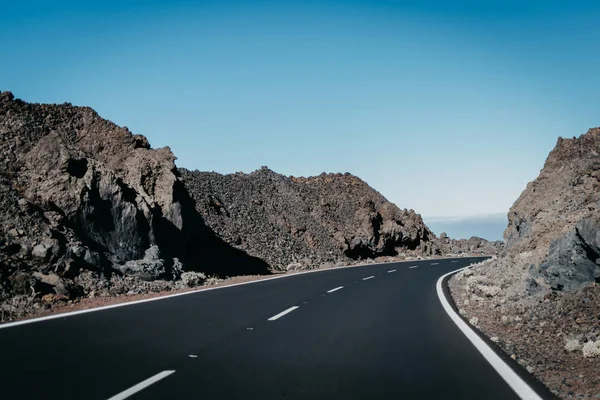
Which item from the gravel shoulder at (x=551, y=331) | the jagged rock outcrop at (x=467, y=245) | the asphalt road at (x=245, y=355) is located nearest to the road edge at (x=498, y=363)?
the asphalt road at (x=245, y=355)

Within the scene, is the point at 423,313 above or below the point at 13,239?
below

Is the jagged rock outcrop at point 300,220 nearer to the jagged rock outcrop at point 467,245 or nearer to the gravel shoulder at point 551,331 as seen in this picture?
the jagged rock outcrop at point 467,245

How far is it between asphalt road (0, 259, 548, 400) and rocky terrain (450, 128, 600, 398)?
894mm

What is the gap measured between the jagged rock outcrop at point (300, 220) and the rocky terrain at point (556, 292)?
1952cm

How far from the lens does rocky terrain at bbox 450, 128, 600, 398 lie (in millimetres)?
7168

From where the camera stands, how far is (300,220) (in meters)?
46.6

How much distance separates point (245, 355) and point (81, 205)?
12.4 metres

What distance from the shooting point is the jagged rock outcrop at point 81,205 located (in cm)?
1401

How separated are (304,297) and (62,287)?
22.4 ft

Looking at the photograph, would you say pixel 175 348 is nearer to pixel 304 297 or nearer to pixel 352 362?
pixel 352 362

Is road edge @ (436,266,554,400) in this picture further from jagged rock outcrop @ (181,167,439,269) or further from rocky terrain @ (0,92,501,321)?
jagged rock outcrop @ (181,167,439,269)

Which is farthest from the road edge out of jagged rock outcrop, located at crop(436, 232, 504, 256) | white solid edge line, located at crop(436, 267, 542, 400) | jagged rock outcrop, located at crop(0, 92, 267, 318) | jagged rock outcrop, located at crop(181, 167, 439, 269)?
jagged rock outcrop, located at crop(436, 232, 504, 256)

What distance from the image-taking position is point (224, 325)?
990 centimetres

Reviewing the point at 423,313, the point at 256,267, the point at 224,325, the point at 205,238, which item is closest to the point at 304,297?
the point at 423,313
